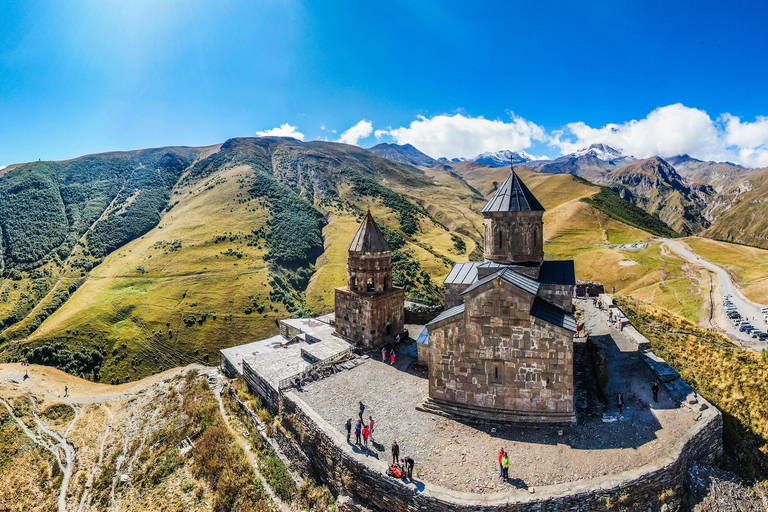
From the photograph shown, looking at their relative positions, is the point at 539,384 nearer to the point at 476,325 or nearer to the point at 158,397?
the point at 476,325

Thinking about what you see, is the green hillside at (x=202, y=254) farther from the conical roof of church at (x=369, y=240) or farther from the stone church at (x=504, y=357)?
the stone church at (x=504, y=357)

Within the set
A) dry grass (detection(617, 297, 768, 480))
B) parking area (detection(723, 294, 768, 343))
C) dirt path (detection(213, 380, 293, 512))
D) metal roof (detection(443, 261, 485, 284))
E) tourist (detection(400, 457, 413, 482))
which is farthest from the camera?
parking area (detection(723, 294, 768, 343))

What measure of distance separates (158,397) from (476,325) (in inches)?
921

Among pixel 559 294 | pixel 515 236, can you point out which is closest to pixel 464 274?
pixel 515 236

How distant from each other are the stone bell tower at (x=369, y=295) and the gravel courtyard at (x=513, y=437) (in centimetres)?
472

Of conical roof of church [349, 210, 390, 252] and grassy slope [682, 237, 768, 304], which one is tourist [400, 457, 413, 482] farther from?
grassy slope [682, 237, 768, 304]

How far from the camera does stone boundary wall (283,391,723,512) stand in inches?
353

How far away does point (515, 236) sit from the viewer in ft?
53.3

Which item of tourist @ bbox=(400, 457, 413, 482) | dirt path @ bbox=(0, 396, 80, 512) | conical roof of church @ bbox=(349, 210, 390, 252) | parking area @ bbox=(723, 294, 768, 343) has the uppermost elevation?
conical roof of church @ bbox=(349, 210, 390, 252)

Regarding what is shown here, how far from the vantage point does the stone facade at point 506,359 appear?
38.9ft

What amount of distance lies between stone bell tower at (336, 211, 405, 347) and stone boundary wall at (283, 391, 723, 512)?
809 cm

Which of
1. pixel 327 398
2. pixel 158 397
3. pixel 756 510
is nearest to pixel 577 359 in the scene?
pixel 756 510

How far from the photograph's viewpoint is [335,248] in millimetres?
71312

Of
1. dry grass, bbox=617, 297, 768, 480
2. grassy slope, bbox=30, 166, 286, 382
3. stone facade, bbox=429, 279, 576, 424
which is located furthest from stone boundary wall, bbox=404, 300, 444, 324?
grassy slope, bbox=30, 166, 286, 382
